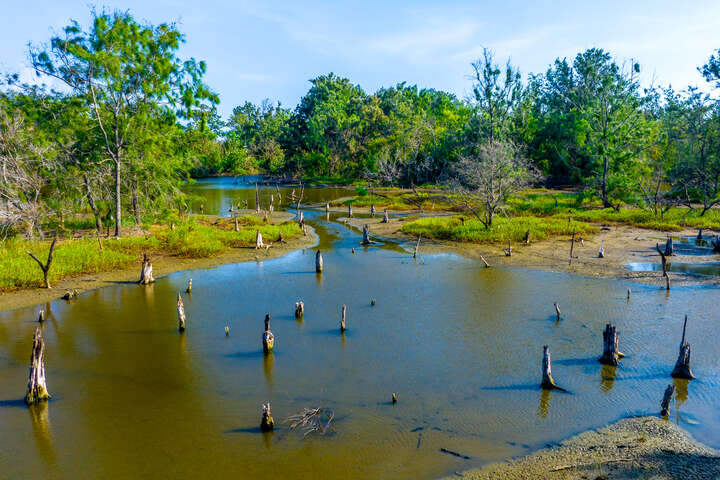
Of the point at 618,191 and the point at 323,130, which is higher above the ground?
the point at 323,130

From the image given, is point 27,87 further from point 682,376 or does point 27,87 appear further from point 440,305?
point 682,376

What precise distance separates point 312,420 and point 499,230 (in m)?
30.6

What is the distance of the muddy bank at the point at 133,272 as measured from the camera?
2475cm

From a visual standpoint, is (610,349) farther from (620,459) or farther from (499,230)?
(499,230)

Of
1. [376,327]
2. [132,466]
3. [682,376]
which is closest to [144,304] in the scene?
[376,327]

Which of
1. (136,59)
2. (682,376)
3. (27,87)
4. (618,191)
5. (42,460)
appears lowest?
(42,460)

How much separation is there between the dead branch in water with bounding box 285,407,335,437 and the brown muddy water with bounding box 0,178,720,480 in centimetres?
30

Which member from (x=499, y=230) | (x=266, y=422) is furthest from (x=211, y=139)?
(x=266, y=422)

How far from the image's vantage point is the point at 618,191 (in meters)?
53.4

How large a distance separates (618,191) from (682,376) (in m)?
43.1

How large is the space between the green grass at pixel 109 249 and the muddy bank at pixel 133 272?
0.54 meters

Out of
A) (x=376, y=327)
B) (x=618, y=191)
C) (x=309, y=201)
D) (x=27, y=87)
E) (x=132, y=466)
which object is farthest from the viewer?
(x=309, y=201)

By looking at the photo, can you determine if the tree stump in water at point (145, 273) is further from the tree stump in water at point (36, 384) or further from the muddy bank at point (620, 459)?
the muddy bank at point (620, 459)

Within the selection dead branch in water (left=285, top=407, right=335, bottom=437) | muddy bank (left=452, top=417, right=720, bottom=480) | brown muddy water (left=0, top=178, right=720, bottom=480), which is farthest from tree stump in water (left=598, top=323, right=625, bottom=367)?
dead branch in water (left=285, top=407, right=335, bottom=437)
